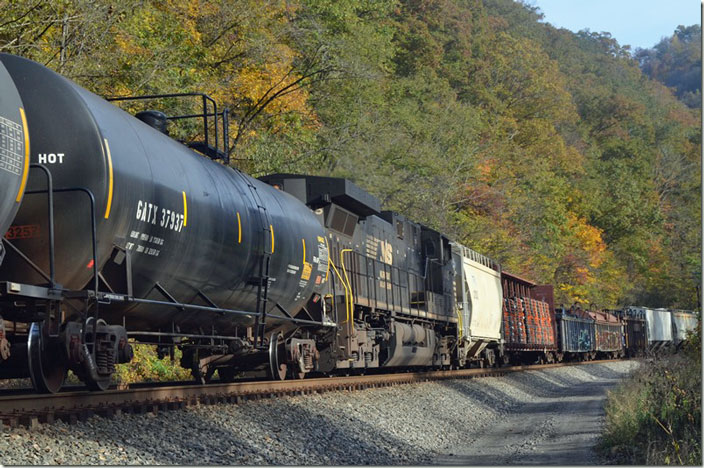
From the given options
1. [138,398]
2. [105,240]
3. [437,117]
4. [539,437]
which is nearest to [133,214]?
[105,240]

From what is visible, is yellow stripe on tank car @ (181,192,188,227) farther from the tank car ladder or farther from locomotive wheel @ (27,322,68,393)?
the tank car ladder

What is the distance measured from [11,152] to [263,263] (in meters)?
5.40

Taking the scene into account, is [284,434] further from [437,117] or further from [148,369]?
[437,117]

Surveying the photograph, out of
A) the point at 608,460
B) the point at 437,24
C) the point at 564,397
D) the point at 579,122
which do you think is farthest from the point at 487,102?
the point at 608,460

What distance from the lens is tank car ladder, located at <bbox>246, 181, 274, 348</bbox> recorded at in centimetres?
1177

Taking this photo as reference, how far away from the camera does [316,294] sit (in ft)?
48.0

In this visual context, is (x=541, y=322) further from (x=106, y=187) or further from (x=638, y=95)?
(x=638, y=95)

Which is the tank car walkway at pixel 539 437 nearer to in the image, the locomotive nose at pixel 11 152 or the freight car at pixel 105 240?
the freight car at pixel 105 240

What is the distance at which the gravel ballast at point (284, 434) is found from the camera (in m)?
7.49

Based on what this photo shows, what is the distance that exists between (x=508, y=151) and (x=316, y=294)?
160 ft

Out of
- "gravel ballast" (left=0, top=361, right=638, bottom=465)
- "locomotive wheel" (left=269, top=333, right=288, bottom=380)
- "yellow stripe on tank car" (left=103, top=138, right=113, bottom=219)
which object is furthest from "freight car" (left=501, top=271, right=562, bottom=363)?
"yellow stripe on tank car" (left=103, top=138, right=113, bottom=219)

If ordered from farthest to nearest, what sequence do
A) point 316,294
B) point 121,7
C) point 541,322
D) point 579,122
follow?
point 579,122
point 541,322
point 121,7
point 316,294

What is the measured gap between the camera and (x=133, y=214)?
329 inches

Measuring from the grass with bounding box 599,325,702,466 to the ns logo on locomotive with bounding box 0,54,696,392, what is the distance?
5307 millimetres
